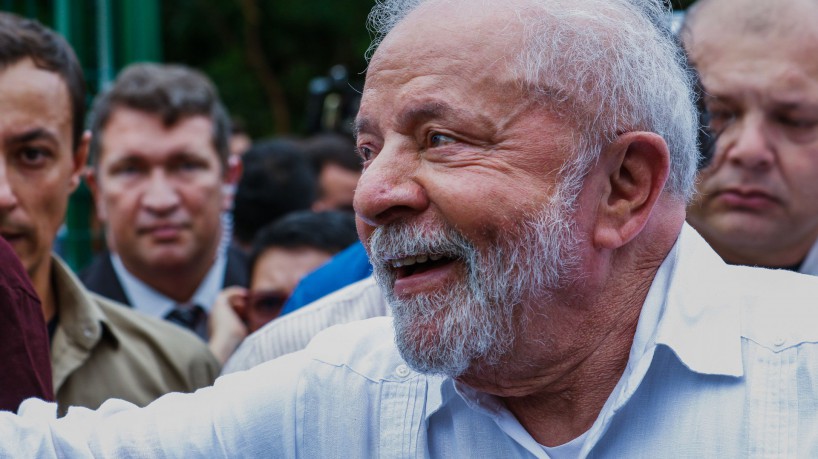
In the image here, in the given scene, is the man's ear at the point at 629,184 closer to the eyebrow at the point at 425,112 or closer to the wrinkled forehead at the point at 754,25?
the eyebrow at the point at 425,112

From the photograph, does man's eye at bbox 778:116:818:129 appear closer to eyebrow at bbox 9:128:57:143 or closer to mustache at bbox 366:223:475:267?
mustache at bbox 366:223:475:267

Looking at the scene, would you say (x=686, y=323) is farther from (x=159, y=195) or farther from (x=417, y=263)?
(x=159, y=195)

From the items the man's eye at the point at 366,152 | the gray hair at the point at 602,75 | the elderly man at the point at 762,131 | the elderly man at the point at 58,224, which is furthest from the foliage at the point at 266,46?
the gray hair at the point at 602,75

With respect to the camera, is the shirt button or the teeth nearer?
the teeth

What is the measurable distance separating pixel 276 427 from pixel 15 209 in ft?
4.20

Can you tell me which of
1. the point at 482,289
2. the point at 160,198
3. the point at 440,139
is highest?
the point at 440,139

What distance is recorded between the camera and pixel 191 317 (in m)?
4.63

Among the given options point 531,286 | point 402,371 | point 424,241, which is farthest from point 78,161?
point 531,286

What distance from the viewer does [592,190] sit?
2.06 m

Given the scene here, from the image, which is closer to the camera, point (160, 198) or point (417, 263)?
point (417, 263)

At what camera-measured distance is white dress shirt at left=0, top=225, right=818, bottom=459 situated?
6.22ft

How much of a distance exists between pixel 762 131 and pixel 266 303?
1.82 metres

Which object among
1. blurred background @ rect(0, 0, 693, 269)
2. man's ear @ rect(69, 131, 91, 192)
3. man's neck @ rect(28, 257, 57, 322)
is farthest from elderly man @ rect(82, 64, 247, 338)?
blurred background @ rect(0, 0, 693, 269)

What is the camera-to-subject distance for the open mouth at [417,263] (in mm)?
2023
